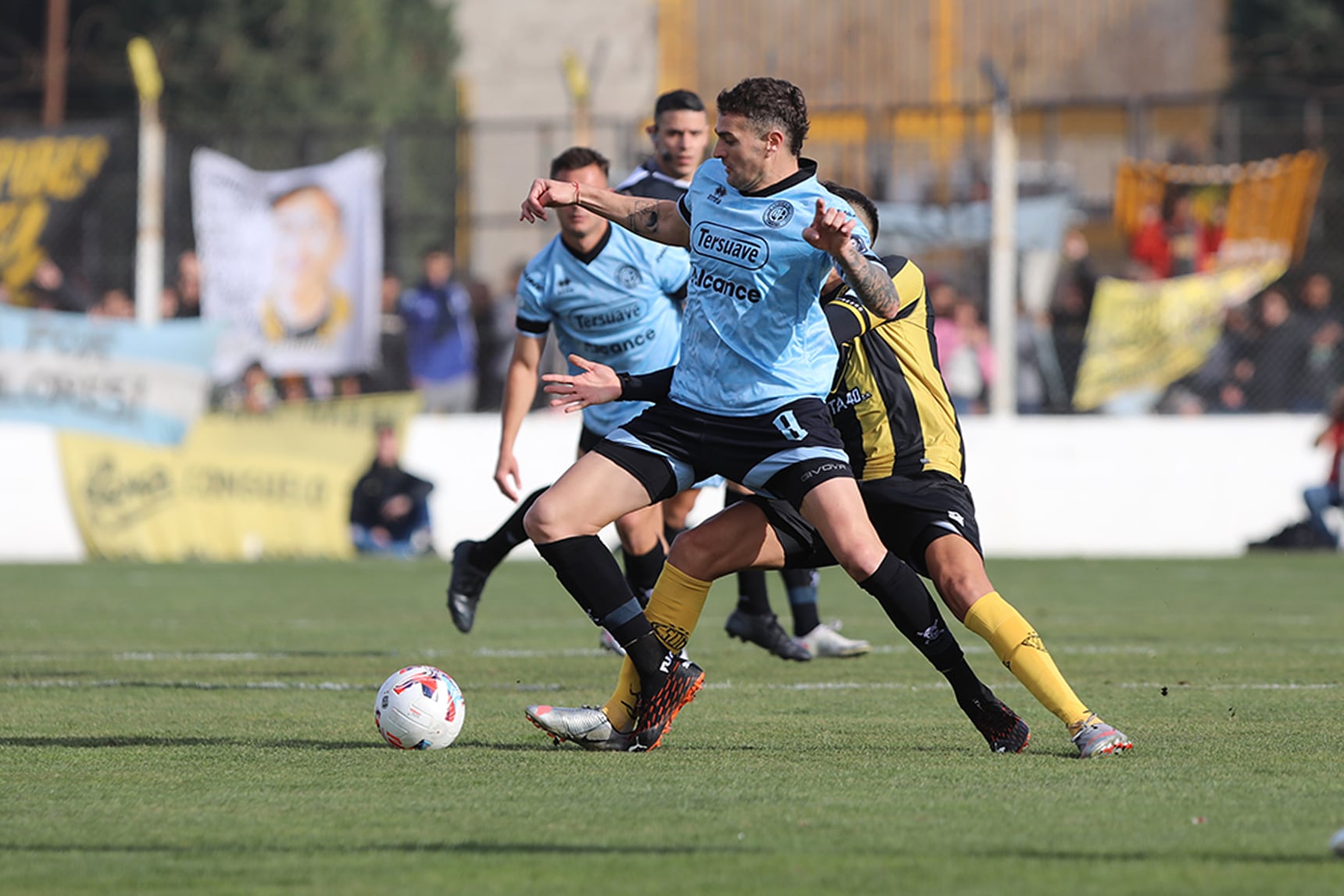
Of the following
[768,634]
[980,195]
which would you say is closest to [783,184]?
[768,634]

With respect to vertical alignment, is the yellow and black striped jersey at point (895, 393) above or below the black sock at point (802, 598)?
above

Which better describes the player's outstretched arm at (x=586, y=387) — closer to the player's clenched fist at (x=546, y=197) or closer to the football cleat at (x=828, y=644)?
the player's clenched fist at (x=546, y=197)

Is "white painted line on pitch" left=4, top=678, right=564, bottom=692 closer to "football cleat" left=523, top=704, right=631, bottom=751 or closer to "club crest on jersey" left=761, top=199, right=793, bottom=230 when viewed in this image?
"football cleat" left=523, top=704, right=631, bottom=751

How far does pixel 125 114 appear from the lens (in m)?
32.0

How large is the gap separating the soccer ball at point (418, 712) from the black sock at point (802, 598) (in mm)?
3079

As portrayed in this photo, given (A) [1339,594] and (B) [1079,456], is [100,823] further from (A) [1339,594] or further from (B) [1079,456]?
(B) [1079,456]

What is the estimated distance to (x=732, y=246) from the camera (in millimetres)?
5957

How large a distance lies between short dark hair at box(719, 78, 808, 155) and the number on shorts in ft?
2.60

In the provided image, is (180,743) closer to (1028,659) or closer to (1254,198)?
(1028,659)

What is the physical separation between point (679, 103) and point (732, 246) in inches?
119

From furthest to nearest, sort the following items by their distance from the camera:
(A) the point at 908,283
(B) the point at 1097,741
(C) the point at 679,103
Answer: (C) the point at 679,103 → (A) the point at 908,283 → (B) the point at 1097,741

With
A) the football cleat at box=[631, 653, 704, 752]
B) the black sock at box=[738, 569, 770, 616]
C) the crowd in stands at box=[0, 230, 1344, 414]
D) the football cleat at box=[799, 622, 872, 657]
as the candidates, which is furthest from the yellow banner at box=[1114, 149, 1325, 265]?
the football cleat at box=[631, 653, 704, 752]

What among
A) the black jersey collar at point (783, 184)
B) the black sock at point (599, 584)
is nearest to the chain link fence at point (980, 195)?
the black jersey collar at point (783, 184)

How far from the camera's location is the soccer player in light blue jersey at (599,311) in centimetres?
867
